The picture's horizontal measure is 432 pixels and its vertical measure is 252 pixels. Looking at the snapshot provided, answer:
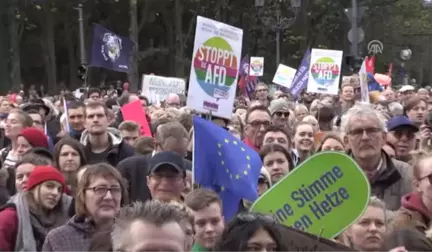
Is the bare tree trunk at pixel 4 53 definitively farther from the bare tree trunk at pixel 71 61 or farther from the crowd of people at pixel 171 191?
the crowd of people at pixel 171 191

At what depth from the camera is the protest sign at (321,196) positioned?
15.8 feet

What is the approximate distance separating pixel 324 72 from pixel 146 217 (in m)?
14.3

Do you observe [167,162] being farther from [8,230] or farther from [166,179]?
[8,230]

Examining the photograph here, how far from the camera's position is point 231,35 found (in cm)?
823

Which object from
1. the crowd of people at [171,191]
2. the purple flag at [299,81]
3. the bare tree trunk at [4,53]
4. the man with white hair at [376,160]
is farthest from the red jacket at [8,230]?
the bare tree trunk at [4,53]

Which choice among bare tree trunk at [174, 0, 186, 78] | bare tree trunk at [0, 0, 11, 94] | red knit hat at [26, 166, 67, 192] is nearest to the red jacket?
red knit hat at [26, 166, 67, 192]

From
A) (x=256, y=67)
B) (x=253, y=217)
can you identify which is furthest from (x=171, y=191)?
(x=256, y=67)

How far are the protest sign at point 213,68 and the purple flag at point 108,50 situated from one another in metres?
8.14

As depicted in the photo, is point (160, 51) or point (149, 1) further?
point (160, 51)

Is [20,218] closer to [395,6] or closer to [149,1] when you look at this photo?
[149,1]

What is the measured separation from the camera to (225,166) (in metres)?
6.18

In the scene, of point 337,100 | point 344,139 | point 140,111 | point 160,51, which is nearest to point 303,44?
point 160,51

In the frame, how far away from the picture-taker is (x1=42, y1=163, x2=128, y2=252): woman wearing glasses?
207 inches

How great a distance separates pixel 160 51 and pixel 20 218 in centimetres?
4914
